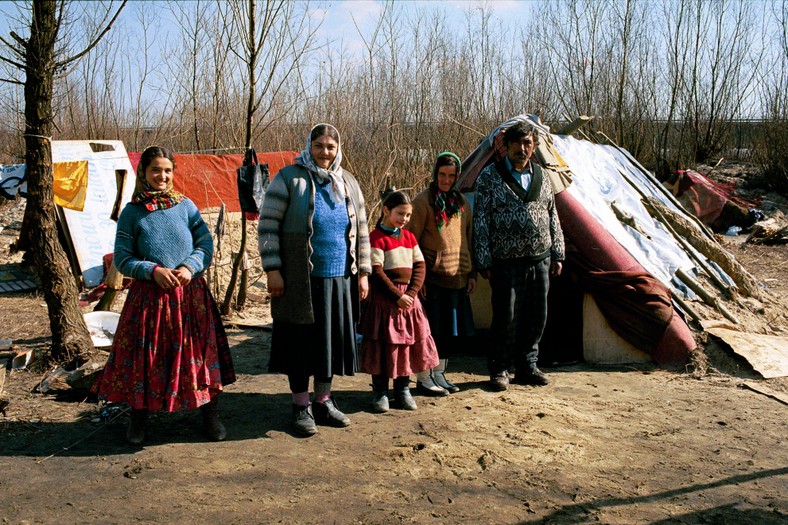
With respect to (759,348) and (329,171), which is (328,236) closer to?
(329,171)

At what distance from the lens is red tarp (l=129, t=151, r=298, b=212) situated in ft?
28.2

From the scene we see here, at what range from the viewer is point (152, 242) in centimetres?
348

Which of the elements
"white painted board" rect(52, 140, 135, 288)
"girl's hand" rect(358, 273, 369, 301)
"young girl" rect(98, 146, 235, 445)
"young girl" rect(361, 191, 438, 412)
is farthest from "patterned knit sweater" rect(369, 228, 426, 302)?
"white painted board" rect(52, 140, 135, 288)

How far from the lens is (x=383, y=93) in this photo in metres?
9.84

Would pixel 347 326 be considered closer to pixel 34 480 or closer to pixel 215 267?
pixel 34 480

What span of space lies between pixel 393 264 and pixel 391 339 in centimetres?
43

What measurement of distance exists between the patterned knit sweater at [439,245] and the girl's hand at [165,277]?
59.6 inches

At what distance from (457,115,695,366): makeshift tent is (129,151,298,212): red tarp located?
12.6ft

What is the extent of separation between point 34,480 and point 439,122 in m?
8.38

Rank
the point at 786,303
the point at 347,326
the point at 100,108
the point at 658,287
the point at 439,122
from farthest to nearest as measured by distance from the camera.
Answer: the point at 100,108, the point at 439,122, the point at 786,303, the point at 658,287, the point at 347,326

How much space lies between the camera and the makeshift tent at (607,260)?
4992 millimetres

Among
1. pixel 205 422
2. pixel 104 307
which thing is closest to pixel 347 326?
pixel 205 422

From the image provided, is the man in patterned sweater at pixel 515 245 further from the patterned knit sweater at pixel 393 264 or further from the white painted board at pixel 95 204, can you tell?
the white painted board at pixel 95 204

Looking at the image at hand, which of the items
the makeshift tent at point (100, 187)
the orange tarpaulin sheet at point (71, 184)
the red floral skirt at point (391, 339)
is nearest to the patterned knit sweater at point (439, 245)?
the red floral skirt at point (391, 339)
